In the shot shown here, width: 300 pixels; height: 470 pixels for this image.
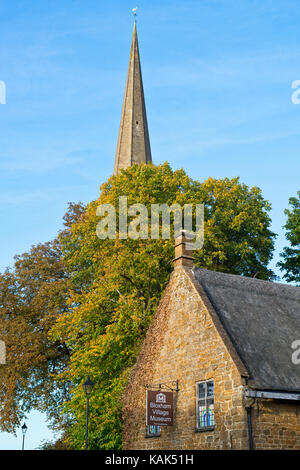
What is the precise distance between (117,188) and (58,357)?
12.2 meters

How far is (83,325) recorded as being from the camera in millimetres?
29797

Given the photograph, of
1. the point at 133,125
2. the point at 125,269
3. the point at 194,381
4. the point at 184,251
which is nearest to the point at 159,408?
the point at 194,381

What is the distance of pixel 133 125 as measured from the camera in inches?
2340

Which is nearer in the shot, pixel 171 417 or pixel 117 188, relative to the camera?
pixel 171 417

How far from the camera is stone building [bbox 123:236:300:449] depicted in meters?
18.2

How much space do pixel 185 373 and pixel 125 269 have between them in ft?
30.4

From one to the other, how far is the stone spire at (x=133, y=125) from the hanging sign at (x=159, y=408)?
35.4 metres

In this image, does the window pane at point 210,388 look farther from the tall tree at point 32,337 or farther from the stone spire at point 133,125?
the stone spire at point 133,125

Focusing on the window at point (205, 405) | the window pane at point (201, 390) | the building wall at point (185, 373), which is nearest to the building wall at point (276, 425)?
the building wall at point (185, 373)

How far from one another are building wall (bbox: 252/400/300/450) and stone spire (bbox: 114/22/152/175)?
37937 mm

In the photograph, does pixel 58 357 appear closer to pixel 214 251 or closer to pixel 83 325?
pixel 83 325

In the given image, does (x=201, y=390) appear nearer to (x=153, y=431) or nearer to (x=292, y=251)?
(x=153, y=431)

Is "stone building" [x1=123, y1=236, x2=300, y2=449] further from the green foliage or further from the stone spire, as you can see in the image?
the stone spire

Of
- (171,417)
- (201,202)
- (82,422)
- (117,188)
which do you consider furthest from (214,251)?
(171,417)
